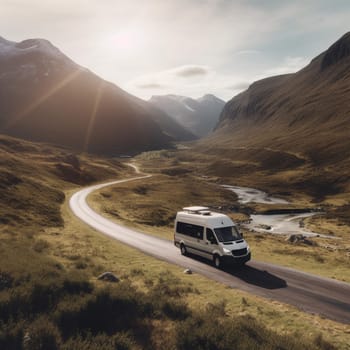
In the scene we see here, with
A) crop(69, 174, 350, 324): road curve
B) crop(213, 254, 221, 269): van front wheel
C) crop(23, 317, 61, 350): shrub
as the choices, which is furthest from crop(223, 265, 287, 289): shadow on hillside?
crop(23, 317, 61, 350): shrub

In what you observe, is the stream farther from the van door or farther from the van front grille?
the van front grille

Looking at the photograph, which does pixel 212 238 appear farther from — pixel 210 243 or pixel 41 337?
pixel 41 337

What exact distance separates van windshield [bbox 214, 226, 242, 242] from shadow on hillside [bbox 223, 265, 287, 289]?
2.13m

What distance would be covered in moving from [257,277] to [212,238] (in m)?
4.34

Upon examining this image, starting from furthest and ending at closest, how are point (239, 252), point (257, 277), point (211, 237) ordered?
point (211, 237), point (239, 252), point (257, 277)

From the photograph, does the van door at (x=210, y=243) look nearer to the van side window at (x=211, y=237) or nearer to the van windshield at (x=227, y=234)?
the van side window at (x=211, y=237)

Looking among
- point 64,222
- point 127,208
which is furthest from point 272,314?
point 127,208

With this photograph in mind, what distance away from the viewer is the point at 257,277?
22.8m

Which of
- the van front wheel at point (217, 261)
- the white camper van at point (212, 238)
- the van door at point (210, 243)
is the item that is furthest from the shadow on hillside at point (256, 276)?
the van door at point (210, 243)

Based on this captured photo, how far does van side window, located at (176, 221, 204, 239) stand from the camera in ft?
87.7

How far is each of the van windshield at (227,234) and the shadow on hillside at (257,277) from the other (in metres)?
2.13

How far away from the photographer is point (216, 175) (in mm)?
164000

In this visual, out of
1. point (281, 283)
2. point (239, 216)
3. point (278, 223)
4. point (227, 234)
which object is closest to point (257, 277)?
point (281, 283)

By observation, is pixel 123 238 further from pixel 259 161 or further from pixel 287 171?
pixel 259 161
